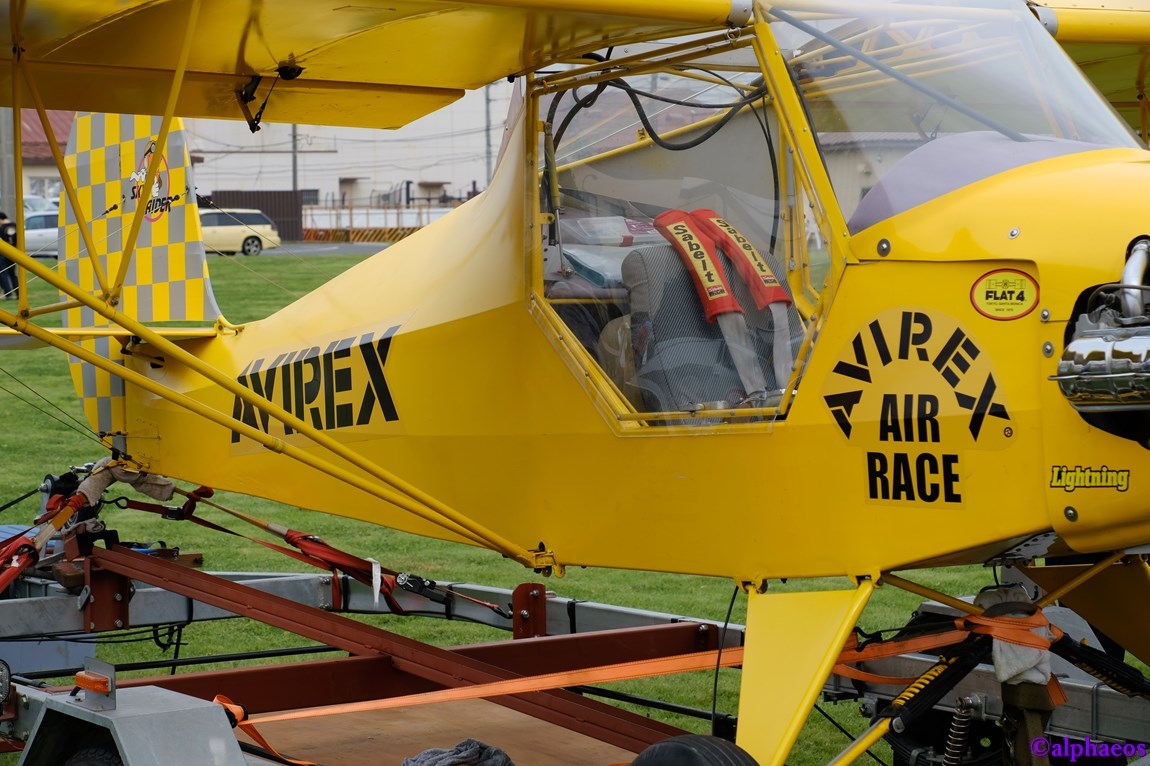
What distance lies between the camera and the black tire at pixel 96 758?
4.07 meters

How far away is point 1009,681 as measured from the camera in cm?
397

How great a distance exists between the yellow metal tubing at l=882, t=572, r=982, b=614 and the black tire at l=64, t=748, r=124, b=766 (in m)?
2.24

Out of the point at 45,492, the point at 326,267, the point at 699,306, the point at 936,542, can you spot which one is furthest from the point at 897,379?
the point at 326,267

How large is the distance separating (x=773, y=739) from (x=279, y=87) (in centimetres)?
354

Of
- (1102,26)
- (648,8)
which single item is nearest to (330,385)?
(648,8)

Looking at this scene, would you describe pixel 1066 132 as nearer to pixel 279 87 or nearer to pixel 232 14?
pixel 232 14

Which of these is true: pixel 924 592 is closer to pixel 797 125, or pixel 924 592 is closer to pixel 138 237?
pixel 797 125

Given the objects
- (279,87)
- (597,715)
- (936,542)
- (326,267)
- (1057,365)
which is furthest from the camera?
(326,267)

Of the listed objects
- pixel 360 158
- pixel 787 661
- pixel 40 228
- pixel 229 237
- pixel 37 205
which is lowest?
pixel 787 661

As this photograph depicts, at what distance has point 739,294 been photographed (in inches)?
171

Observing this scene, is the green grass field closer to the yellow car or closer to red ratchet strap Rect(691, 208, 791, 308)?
red ratchet strap Rect(691, 208, 791, 308)

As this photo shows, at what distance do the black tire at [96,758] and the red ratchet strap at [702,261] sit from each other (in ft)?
7.21

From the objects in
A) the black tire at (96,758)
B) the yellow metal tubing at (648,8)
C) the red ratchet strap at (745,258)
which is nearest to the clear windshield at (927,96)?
the yellow metal tubing at (648,8)

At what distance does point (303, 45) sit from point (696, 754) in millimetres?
3012
